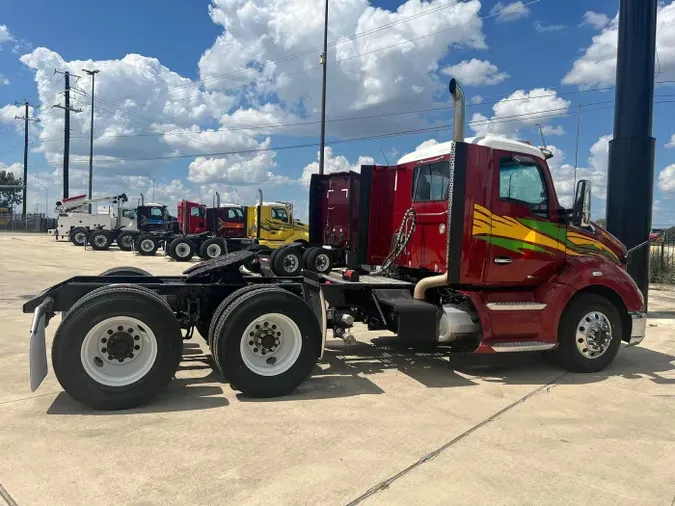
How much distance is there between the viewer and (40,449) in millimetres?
3857

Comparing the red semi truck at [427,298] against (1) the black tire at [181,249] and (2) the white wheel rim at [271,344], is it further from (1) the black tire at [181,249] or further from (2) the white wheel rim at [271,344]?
(1) the black tire at [181,249]

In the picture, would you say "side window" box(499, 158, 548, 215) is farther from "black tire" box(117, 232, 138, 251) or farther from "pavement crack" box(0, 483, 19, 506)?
"black tire" box(117, 232, 138, 251)

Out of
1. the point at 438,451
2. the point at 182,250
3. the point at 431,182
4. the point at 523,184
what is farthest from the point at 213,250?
the point at 438,451

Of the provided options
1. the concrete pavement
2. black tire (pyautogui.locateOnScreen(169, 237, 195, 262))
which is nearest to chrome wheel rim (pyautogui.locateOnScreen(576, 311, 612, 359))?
the concrete pavement

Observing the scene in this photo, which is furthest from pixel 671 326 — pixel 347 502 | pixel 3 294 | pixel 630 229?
pixel 3 294

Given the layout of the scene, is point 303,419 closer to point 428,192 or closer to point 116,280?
point 116,280

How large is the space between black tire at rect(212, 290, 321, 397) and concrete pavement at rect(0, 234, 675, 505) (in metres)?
0.16

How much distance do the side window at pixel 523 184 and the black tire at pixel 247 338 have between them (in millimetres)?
2715

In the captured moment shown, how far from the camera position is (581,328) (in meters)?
6.33

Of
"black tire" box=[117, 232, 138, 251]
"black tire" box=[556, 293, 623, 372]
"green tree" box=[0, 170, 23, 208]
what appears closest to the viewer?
"black tire" box=[556, 293, 623, 372]

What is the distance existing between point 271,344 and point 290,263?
11082 millimetres

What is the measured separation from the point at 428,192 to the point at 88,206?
32687 mm

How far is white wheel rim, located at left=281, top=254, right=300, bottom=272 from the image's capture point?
16.1 m

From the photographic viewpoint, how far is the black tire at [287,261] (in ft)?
52.3
